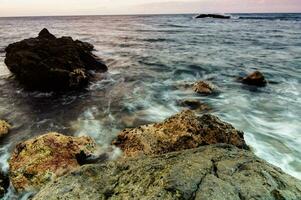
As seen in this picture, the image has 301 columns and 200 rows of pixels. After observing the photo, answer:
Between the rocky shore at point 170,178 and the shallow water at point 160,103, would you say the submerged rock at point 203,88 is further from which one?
the rocky shore at point 170,178

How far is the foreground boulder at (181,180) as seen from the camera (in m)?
3.27

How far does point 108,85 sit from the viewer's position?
12.0m

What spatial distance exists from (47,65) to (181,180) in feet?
30.0

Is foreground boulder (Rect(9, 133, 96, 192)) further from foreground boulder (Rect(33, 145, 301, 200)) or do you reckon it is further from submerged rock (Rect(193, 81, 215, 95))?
submerged rock (Rect(193, 81, 215, 95))

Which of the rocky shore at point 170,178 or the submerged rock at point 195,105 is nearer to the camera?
the rocky shore at point 170,178

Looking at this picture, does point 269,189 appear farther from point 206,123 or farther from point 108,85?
point 108,85

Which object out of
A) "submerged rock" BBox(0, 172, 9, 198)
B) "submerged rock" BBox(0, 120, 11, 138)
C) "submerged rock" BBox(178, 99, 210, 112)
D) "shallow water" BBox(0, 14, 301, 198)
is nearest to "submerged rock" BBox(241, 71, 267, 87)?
"shallow water" BBox(0, 14, 301, 198)

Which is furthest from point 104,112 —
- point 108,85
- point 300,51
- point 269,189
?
point 300,51

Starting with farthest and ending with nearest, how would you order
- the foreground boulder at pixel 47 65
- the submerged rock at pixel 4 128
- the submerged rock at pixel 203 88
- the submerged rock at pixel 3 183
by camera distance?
the foreground boulder at pixel 47 65 < the submerged rock at pixel 203 88 < the submerged rock at pixel 4 128 < the submerged rock at pixel 3 183

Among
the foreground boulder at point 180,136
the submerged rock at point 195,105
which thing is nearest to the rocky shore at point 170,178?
the foreground boulder at point 180,136

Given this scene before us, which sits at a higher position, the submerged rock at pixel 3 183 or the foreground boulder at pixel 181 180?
the foreground boulder at pixel 181 180

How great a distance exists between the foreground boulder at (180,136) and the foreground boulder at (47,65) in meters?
5.94

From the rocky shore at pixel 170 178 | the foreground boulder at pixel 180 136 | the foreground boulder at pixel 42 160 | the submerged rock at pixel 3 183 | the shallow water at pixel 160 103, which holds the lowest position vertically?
the shallow water at pixel 160 103

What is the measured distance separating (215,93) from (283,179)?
24.6 feet
